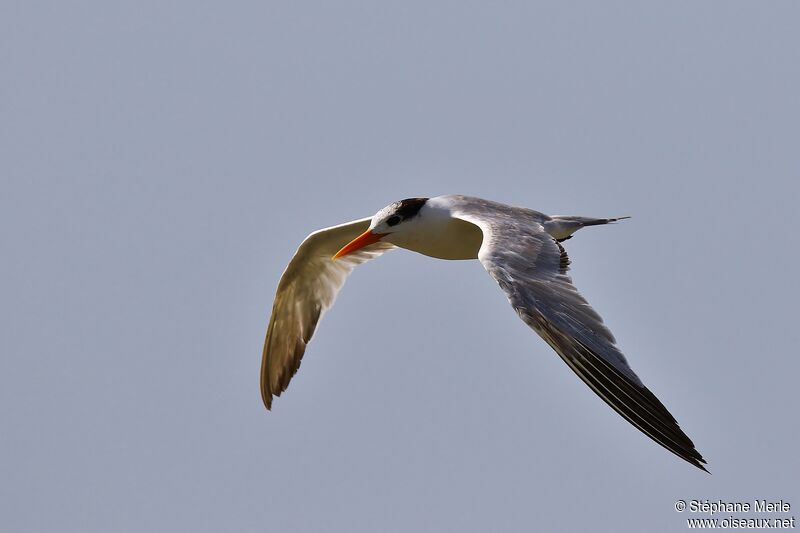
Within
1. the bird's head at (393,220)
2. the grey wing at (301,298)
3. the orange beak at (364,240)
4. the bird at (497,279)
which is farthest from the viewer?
the grey wing at (301,298)

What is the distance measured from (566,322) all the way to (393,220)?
4065 mm

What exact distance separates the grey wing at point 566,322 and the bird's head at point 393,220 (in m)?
1.47

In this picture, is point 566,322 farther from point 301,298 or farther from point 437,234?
point 301,298

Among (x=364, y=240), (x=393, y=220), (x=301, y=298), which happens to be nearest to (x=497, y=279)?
(x=393, y=220)

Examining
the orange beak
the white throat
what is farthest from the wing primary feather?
the orange beak

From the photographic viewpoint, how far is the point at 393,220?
44.9 feet

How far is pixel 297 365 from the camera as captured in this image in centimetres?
1567

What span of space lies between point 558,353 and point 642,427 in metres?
1.01

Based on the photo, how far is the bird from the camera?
9359 millimetres

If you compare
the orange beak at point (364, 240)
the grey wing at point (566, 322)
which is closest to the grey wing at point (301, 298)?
the orange beak at point (364, 240)

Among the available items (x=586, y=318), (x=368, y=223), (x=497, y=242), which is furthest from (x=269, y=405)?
(x=586, y=318)

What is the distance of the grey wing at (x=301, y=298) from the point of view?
1557 cm

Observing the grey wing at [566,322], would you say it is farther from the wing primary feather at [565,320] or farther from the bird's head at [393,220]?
the bird's head at [393,220]

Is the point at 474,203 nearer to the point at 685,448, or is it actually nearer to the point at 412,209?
the point at 412,209
